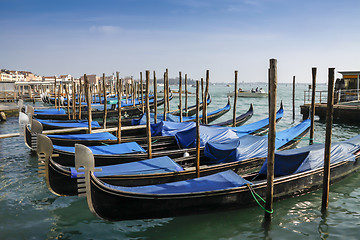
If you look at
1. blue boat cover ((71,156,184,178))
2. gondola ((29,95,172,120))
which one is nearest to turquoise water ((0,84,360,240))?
blue boat cover ((71,156,184,178))

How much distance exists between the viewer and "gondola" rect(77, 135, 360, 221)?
486 centimetres

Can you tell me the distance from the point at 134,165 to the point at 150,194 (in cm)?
160

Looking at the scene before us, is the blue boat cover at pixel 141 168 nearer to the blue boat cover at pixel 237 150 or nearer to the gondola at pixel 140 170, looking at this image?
the gondola at pixel 140 170

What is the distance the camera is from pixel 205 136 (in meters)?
9.02

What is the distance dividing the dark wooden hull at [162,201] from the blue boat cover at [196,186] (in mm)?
95

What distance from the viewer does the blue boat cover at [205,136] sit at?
8.91 m

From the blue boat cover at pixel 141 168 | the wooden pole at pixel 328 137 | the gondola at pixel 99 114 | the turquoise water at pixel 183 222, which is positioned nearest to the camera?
the turquoise water at pixel 183 222

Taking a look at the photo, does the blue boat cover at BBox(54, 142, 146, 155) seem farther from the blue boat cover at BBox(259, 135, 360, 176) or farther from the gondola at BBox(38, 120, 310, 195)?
the blue boat cover at BBox(259, 135, 360, 176)

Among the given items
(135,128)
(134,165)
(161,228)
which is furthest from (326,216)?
(135,128)

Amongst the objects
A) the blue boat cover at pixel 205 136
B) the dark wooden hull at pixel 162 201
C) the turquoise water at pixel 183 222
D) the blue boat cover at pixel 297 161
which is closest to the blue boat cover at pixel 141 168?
the turquoise water at pixel 183 222

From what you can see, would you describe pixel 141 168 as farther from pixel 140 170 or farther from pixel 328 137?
pixel 328 137

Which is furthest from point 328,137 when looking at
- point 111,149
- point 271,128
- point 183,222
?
point 111,149

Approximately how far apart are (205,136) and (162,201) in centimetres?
420

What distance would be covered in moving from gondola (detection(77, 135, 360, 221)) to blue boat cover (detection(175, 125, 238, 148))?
98.2 inches
